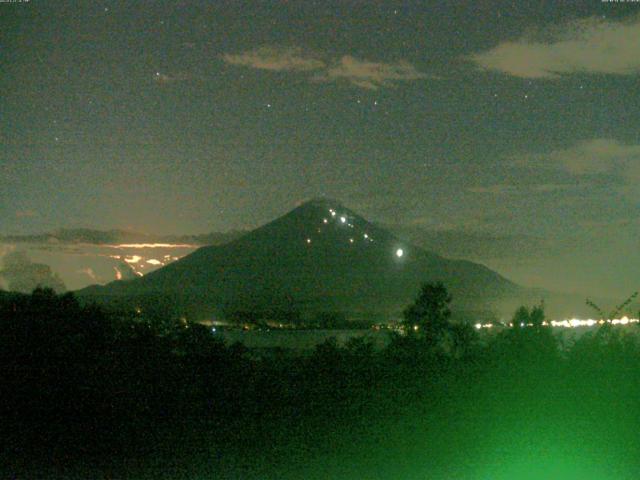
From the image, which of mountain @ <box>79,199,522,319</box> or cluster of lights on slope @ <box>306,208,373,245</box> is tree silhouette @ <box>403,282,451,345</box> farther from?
cluster of lights on slope @ <box>306,208,373,245</box>

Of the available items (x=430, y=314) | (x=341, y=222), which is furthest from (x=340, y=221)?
(x=430, y=314)

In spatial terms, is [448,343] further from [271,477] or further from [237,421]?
[271,477]

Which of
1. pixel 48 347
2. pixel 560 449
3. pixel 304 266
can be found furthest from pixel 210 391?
pixel 304 266

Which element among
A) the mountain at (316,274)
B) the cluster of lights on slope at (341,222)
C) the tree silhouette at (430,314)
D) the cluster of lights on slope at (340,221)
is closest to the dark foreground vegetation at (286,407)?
the tree silhouette at (430,314)

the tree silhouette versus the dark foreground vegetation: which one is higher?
the tree silhouette

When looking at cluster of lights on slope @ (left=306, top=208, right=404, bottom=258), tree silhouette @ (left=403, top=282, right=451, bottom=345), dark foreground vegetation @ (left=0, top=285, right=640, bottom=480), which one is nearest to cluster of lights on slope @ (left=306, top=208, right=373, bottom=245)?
cluster of lights on slope @ (left=306, top=208, right=404, bottom=258)

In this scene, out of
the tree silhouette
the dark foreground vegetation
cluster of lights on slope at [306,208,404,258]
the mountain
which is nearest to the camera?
the dark foreground vegetation
